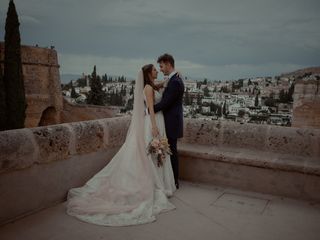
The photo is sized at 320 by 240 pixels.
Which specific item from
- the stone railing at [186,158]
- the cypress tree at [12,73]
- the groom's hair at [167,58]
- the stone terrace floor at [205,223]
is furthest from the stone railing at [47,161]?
the cypress tree at [12,73]

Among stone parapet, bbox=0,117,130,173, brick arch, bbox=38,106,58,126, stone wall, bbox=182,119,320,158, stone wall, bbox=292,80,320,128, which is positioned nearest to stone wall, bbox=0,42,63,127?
brick arch, bbox=38,106,58,126

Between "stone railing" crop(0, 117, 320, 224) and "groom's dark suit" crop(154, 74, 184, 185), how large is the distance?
1.25 feet

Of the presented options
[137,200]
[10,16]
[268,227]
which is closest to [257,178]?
[268,227]

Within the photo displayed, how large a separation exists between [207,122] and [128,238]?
2435 millimetres

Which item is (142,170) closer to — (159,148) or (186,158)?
(159,148)

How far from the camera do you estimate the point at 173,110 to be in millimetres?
3945

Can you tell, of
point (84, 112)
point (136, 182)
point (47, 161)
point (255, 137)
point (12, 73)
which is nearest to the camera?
→ point (47, 161)

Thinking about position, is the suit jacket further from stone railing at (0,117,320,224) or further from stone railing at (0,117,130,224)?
stone railing at (0,117,130,224)

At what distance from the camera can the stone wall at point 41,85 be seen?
27062mm

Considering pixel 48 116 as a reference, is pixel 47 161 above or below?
above

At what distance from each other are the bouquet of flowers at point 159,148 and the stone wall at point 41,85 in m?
26.1

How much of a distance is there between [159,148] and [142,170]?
0.33 m

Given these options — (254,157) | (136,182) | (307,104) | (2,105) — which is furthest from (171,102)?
(2,105)

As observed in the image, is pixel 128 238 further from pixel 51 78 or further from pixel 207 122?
pixel 51 78
